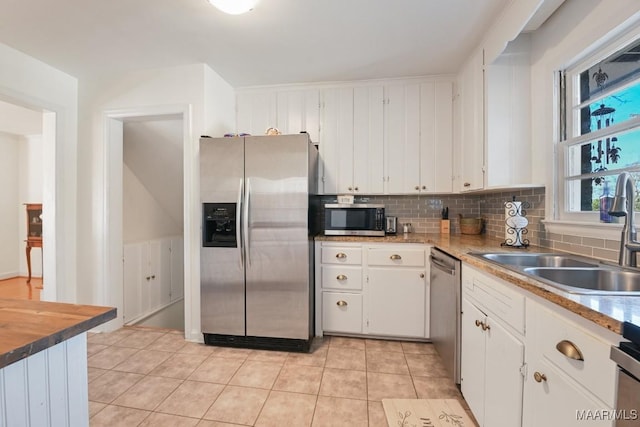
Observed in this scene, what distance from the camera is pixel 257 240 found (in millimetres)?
2396

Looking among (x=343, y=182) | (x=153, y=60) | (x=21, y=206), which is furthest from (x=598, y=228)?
(x=21, y=206)

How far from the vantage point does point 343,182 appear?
295 cm

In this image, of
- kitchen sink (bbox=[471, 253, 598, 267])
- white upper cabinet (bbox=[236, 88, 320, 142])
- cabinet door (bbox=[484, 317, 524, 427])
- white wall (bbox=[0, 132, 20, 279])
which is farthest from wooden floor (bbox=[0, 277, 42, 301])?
kitchen sink (bbox=[471, 253, 598, 267])

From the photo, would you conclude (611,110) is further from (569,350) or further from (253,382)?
(253,382)

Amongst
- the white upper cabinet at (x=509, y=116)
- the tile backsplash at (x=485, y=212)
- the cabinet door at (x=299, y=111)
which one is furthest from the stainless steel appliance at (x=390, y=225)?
the cabinet door at (x=299, y=111)

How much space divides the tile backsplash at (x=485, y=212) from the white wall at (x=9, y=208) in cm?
580

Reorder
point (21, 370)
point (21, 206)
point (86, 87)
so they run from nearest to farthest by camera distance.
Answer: point (21, 370)
point (86, 87)
point (21, 206)

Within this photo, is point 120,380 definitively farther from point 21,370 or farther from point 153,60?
point 153,60

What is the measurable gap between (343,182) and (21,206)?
608cm

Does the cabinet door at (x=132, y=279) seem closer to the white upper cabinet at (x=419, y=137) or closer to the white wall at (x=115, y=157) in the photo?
the white wall at (x=115, y=157)

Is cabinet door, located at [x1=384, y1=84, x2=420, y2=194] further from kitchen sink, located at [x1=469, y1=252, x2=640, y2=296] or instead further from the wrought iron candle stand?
kitchen sink, located at [x1=469, y1=252, x2=640, y2=296]

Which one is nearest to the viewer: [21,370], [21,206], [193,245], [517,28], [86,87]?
[21,370]

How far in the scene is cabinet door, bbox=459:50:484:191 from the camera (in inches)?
87.4

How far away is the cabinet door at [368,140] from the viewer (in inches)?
113
